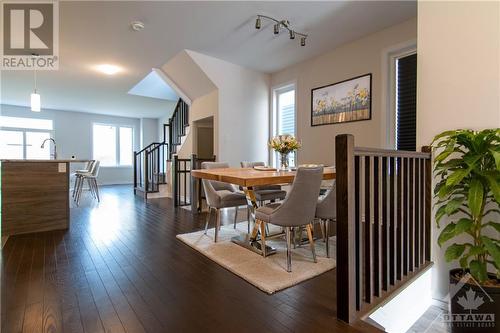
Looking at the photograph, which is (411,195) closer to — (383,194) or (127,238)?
(383,194)

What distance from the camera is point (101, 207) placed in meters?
5.11

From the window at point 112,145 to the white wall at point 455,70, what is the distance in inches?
382

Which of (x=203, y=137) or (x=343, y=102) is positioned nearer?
(x=343, y=102)

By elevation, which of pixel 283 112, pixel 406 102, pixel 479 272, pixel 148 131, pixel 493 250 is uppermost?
pixel 148 131

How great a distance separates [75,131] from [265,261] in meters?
8.93

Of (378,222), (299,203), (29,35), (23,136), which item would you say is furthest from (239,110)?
(23,136)

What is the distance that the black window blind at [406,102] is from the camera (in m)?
3.48

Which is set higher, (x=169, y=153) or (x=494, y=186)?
(x=169, y=153)

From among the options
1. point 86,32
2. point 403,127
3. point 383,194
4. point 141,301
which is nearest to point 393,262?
point 383,194

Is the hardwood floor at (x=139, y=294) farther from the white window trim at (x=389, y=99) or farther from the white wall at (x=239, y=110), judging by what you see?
the white wall at (x=239, y=110)

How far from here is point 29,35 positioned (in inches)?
140

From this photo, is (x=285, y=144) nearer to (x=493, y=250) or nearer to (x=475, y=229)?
(x=475, y=229)

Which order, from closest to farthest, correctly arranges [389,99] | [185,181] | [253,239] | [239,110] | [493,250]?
[493,250], [253,239], [389,99], [239,110], [185,181]

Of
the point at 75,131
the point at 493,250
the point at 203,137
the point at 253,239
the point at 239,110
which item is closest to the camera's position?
the point at 493,250
